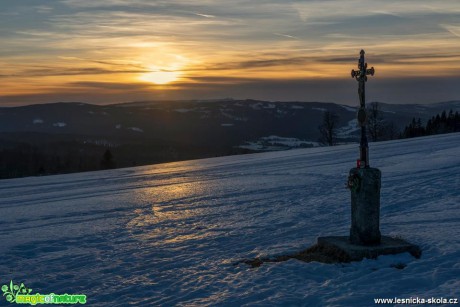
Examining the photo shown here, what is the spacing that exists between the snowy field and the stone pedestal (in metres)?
0.67

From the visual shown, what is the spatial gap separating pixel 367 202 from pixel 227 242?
384cm

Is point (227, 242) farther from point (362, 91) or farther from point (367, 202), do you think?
point (362, 91)

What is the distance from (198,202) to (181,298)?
34.1 feet

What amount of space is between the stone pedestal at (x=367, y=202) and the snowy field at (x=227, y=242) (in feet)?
2.21

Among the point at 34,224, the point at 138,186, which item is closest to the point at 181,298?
the point at 34,224

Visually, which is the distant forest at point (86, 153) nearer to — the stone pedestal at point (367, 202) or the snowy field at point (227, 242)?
the snowy field at point (227, 242)

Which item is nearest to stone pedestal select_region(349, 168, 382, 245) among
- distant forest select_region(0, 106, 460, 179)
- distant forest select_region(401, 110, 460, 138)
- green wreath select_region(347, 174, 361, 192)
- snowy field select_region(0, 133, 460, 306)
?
green wreath select_region(347, 174, 361, 192)

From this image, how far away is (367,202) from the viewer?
403 inches

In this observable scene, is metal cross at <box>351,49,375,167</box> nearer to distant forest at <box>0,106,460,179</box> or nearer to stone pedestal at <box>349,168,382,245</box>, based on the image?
stone pedestal at <box>349,168,382,245</box>

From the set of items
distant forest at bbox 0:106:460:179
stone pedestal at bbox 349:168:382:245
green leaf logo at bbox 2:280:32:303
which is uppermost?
stone pedestal at bbox 349:168:382:245

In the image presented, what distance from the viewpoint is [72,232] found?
14789mm

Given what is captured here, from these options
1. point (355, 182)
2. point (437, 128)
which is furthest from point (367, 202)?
point (437, 128)

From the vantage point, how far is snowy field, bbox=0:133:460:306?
8602 mm

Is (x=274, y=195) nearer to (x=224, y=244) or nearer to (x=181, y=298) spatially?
(x=224, y=244)
